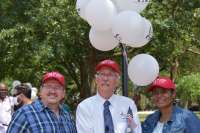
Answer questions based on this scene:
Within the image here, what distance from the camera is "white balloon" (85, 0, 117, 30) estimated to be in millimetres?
5145

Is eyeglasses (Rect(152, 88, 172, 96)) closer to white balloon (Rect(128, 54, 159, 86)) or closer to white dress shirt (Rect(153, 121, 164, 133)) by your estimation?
white dress shirt (Rect(153, 121, 164, 133))

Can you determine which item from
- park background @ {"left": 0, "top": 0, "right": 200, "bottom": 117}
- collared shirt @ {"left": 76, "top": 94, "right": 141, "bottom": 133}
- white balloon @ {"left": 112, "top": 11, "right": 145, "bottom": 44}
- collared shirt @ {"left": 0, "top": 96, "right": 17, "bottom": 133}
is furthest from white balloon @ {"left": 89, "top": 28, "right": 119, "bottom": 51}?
park background @ {"left": 0, "top": 0, "right": 200, "bottom": 117}

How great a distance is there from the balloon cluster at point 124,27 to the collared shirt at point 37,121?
1293 millimetres

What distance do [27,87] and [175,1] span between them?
26.0 feet

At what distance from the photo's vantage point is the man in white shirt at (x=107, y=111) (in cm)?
430

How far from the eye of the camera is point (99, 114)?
436cm

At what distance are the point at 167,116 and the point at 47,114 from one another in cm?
115

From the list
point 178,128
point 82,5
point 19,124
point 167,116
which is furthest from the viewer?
point 82,5

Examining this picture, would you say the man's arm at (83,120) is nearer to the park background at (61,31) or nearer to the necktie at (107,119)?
the necktie at (107,119)

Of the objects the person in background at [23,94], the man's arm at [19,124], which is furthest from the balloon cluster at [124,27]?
the person in background at [23,94]

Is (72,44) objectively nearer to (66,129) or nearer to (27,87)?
(27,87)

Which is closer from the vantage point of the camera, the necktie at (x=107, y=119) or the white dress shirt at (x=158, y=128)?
the necktie at (x=107, y=119)

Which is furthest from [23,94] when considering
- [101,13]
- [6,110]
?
[101,13]

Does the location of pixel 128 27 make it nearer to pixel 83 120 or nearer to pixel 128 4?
pixel 128 4
